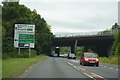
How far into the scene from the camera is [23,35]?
51625mm

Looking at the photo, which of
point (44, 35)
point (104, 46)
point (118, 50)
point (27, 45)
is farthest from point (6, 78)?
point (104, 46)

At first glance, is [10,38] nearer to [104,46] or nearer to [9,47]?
[9,47]

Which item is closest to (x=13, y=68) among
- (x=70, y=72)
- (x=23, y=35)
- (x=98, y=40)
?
(x=70, y=72)

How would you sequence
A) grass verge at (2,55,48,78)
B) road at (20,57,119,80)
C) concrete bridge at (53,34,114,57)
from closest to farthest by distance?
grass verge at (2,55,48,78)
road at (20,57,119,80)
concrete bridge at (53,34,114,57)

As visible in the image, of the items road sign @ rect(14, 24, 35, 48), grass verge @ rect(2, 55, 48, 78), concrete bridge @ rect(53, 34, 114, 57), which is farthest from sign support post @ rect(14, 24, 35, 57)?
concrete bridge @ rect(53, 34, 114, 57)

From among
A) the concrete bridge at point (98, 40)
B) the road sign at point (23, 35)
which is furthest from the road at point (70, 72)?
the concrete bridge at point (98, 40)

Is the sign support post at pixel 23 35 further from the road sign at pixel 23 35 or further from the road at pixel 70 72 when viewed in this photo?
the road at pixel 70 72

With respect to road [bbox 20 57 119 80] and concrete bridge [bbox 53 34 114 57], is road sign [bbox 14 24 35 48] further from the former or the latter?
concrete bridge [bbox 53 34 114 57]

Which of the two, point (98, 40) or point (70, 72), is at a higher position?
point (98, 40)

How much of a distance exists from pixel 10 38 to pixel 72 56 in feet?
68.0

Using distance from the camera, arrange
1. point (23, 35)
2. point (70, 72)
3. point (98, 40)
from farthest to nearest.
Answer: point (98, 40), point (23, 35), point (70, 72)

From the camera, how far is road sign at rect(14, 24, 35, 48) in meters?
51.3

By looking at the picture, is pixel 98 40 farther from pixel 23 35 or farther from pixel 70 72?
pixel 70 72

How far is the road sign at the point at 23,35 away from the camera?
5126 cm
